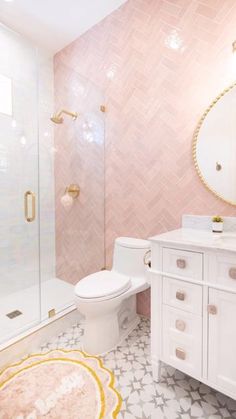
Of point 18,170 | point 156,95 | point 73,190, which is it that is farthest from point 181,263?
point 18,170

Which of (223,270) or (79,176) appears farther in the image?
(79,176)

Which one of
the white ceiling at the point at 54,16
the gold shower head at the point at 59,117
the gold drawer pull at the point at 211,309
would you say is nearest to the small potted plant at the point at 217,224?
the gold drawer pull at the point at 211,309

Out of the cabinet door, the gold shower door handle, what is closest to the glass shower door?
the gold shower door handle

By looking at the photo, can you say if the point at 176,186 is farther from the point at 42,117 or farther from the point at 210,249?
the point at 42,117

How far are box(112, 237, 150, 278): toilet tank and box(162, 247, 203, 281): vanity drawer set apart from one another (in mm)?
590

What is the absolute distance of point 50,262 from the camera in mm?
2582

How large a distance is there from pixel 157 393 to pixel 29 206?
5.89 feet

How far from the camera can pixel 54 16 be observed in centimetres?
208

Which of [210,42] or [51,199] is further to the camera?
[51,199]

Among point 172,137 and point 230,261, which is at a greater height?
point 172,137

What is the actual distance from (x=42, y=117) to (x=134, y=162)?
1.18 metres

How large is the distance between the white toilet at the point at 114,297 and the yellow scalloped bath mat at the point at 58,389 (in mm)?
156

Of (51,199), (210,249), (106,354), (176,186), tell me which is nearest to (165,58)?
(176,186)

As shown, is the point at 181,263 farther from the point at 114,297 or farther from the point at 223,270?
the point at 114,297
